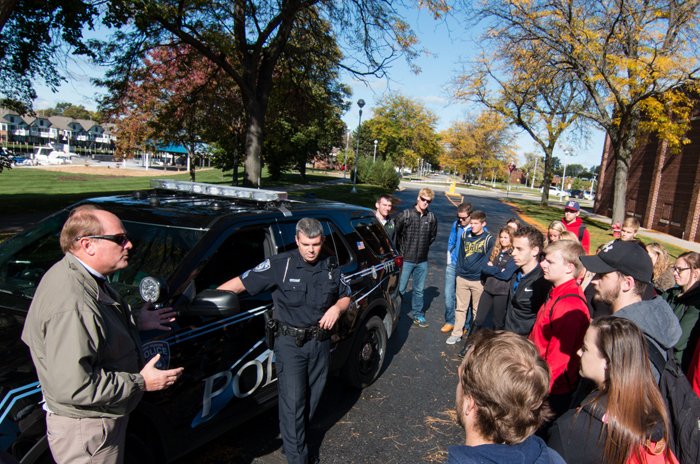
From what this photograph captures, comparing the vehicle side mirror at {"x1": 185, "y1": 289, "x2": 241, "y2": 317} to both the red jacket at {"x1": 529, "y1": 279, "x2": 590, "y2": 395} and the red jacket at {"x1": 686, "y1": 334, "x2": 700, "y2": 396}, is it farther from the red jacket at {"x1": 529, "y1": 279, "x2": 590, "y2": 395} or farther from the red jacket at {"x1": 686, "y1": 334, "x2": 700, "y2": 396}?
the red jacket at {"x1": 686, "y1": 334, "x2": 700, "y2": 396}

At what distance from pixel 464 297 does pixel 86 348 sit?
4.98 metres

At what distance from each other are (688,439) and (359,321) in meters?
2.67

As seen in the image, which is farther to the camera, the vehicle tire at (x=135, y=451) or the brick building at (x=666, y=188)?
the brick building at (x=666, y=188)

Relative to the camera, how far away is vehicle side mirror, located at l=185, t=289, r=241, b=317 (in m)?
2.51

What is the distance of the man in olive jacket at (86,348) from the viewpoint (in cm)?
173

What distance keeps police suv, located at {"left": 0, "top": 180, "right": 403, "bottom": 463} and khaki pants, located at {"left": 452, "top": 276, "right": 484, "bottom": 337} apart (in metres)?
2.02

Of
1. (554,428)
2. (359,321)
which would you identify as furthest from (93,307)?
(359,321)

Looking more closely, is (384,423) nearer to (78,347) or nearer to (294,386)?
(294,386)

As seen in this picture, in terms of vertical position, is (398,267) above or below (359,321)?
above

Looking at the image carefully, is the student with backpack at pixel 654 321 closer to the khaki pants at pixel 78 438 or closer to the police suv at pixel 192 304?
the police suv at pixel 192 304

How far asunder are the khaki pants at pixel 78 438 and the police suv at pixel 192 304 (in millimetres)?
173

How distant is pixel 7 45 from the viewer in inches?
401

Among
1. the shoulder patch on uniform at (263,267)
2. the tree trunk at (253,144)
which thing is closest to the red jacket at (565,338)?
the shoulder patch on uniform at (263,267)

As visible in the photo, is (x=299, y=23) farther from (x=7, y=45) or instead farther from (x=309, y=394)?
(x=309, y=394)
